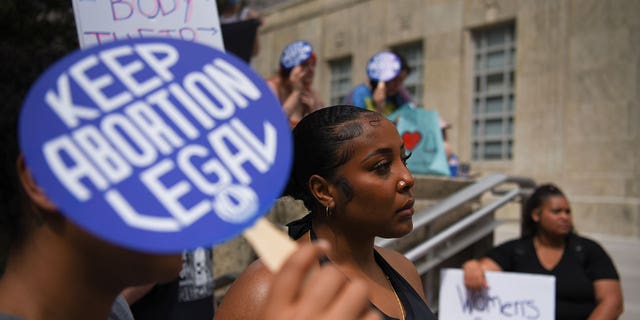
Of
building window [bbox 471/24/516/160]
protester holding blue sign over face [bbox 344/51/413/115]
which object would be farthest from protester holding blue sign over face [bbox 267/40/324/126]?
building window [bbox 471/24/516/160]

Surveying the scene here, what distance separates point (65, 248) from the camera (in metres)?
0.99

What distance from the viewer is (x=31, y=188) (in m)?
0.93

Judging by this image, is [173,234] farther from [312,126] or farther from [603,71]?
[603,71]

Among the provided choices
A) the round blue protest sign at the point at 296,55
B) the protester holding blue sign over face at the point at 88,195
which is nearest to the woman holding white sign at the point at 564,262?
the round blue protest sign at the point at 296,55

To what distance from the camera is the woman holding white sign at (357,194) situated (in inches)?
71.0

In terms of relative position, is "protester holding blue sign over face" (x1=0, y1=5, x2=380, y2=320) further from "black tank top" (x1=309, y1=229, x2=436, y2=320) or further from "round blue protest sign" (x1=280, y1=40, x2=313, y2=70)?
"round blue protest sign" (x1=280, y1=40, x2=313, y2=70)

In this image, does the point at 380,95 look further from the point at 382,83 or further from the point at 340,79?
the point at 340,79

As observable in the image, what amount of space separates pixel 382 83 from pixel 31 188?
4.21 metres

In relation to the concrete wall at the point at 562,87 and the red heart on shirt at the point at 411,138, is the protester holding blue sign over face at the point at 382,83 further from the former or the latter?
the concrete wall at the point at 562,87

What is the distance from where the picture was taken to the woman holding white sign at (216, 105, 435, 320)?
1.80 m

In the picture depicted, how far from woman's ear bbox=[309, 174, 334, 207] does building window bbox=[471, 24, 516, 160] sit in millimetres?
11335

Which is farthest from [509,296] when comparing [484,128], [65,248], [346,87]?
[346,87]

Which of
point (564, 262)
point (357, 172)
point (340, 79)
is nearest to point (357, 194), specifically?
point (357, 172)

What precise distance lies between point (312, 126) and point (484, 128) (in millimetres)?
11657
